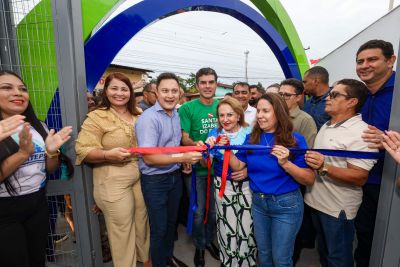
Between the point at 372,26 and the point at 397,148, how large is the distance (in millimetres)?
5159

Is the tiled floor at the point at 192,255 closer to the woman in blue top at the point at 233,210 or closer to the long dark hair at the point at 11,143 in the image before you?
the woman in blue top at the point at 233,210

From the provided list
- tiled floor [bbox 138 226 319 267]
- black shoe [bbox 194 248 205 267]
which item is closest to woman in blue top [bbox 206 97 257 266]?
black shoe [bbox 194 248 205 267]

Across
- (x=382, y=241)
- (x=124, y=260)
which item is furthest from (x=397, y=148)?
(x=124, y=260)

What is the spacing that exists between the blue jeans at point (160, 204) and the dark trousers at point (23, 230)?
0.91 m

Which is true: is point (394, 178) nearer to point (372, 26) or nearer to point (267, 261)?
point (267, 261)

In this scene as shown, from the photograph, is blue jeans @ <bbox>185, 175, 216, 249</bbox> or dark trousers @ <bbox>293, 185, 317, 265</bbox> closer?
blue jeans @ <bbox>185, 175, 216, 249</bbox>

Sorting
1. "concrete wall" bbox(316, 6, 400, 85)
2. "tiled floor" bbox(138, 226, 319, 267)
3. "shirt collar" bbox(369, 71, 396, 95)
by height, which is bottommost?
"tiled floor" bbox(138, 226, 319, 267)

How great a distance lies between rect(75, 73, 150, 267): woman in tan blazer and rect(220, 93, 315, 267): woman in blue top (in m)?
1.22

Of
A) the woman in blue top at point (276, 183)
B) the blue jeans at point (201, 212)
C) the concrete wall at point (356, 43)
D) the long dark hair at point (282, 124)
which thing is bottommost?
the blue jeans at point (201, 212)

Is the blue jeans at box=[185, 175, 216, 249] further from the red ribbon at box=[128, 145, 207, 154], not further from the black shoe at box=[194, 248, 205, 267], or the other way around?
the red ribbon at box=[128, 145, 207, 154]

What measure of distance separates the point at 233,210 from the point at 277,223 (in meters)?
0.47

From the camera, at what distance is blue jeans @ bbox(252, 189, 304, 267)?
6.60 feet

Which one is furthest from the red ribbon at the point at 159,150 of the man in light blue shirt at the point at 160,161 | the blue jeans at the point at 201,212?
the blue jeans at the point at 201,212

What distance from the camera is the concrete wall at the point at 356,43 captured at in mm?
4562
